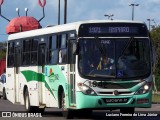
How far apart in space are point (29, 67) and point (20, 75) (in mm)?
1496

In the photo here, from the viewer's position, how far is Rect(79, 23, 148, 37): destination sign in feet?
63.2

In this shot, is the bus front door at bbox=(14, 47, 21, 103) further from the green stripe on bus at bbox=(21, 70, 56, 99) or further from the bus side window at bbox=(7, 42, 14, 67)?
the green stripe on bus at bbox=(21, 70, 56, 99)

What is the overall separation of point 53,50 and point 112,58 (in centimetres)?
315

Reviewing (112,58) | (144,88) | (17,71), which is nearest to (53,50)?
(112,58)

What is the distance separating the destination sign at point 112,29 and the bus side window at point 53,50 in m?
2.10

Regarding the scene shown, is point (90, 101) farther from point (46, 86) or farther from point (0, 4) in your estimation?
point (0, 4)

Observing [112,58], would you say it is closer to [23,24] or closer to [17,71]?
[17,71]

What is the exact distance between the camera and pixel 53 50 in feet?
70.0

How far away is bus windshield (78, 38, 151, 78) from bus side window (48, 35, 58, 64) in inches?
88.3

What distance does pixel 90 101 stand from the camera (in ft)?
61.0

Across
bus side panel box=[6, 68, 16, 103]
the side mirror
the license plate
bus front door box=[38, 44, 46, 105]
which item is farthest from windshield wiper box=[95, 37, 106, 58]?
bus side panel box=[6, 68, 16, 103]

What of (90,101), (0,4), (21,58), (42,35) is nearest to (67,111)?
(90,101)

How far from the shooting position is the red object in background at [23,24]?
61.6m

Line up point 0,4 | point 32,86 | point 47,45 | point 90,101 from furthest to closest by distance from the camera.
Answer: point 0,4, point 32,86, point 47,45, point 90,101
